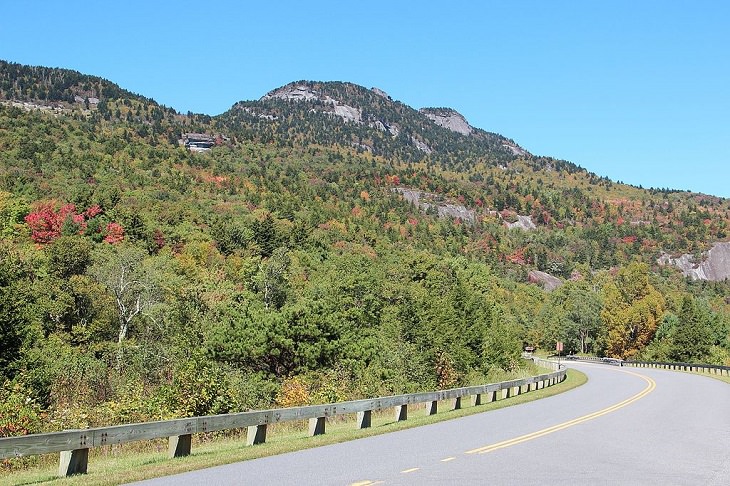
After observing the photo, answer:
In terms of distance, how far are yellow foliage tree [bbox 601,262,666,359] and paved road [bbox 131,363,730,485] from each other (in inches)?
3497

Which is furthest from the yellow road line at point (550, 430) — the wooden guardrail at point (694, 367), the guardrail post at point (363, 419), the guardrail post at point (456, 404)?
the wooden guardrail at point (694, 367)

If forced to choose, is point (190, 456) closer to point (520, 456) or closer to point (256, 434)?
point (256, 434)

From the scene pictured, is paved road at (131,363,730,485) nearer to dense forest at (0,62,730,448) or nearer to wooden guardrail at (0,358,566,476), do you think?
wooden guardrail at (0,358,566,476)

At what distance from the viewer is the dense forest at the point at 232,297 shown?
26.9 meters

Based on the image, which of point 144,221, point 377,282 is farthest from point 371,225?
point 377,282

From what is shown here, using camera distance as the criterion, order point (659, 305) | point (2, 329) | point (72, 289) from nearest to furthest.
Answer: point (2, 329), point (72, 289), point (659, 305)

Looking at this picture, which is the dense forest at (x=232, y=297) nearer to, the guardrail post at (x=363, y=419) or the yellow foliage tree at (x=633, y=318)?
the yellow foliage tree at (x=633, y=318)

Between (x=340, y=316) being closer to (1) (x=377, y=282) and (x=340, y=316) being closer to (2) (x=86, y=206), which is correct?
(1) (x=377, y=282)

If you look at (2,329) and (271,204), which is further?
(271,204)

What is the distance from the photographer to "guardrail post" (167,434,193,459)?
12062 millimetres

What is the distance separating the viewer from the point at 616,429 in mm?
16969

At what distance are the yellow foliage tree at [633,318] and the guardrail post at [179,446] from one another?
101 m

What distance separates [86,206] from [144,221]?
7959 millimetres

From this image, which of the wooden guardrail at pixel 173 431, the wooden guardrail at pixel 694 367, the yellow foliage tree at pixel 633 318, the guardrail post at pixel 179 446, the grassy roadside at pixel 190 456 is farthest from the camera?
the yellow foliage tree at pixel 633 318
